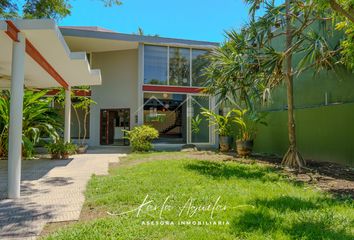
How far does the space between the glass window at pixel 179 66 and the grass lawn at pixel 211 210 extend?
1042cm

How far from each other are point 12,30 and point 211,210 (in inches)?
174

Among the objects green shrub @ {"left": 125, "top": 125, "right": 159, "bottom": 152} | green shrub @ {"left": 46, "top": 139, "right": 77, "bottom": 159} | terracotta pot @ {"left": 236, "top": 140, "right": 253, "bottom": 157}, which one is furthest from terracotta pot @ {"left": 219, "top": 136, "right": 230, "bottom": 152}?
green shrub @ {"left": 46, "top": 139, "right": 77, "bottom": 159}

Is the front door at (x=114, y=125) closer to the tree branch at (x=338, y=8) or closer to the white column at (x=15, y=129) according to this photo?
the white column at (x=15, y=129)

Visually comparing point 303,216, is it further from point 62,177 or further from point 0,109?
point 0,109

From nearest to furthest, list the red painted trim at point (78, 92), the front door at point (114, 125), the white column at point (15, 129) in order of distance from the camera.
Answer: the white column at point (15, 129)
the red painted trim at point (78, 92)
the front door at point (114, 125)

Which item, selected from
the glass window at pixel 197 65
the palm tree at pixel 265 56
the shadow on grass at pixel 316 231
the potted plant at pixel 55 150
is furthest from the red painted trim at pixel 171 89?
the shadow on grass at pixel 316 231

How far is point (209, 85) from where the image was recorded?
986cm

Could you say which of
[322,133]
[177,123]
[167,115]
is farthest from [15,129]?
[177,123]

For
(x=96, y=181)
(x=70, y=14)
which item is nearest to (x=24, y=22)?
(x=96, y=181)

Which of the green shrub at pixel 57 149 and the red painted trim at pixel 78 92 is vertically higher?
the red painted trim at pixel 78 92

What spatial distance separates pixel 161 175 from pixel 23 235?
359cm


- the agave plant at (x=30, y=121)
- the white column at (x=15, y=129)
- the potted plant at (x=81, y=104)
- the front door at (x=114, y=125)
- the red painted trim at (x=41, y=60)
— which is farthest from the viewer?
the front door at (x=114, y=125)

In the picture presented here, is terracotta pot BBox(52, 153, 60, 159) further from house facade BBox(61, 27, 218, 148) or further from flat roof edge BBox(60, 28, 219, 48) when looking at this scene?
flat roof edge BBox(60, 28, 219, 48)

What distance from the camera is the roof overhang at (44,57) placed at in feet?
18.6
